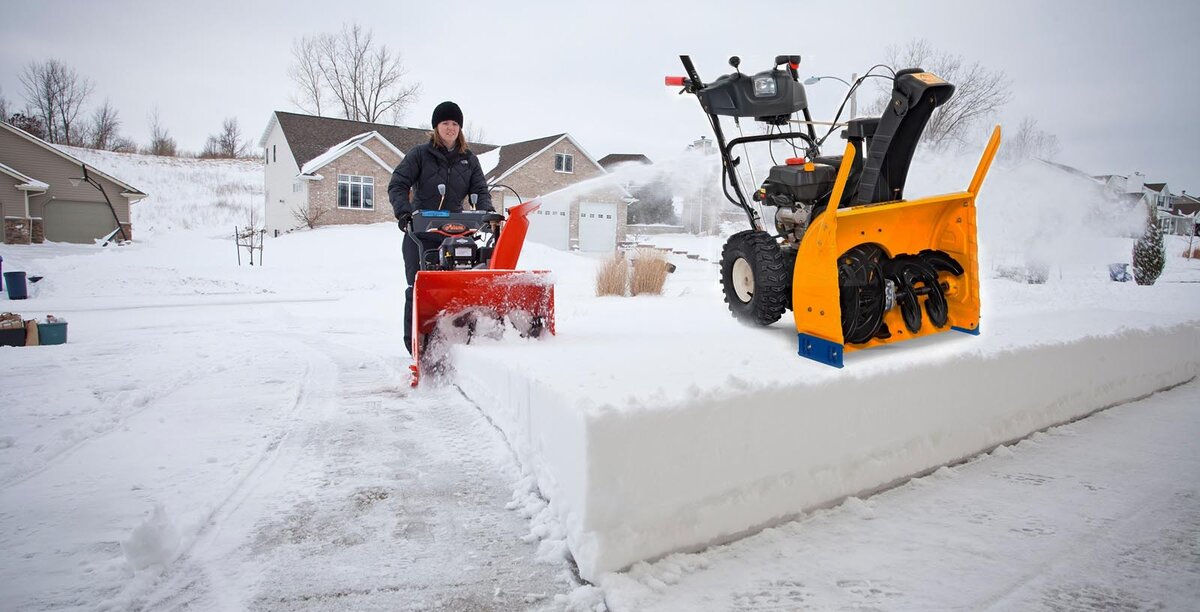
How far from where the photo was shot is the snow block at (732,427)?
6.48ft

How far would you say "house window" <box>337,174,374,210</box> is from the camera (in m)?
27.3

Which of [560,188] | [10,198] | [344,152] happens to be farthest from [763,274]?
[10,198]

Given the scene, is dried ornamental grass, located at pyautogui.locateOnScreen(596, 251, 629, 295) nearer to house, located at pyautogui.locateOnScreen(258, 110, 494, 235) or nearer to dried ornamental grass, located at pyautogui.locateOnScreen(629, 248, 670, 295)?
dried ornamental grass, located at pyautogui.locateOnScreen(629, 248, 670, 295)

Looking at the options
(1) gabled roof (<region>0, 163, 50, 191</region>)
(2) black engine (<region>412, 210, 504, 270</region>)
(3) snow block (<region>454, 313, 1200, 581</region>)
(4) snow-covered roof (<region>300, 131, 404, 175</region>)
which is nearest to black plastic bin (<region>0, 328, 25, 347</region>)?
(2) black engine (<region>412, 210, 504, 270</region>)

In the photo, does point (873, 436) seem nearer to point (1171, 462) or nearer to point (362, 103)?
point (1171, 462)

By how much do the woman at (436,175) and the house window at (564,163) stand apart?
2508cm

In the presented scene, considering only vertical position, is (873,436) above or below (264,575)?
above

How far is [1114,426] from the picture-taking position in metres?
3.67

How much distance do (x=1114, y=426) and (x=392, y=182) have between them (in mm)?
5099

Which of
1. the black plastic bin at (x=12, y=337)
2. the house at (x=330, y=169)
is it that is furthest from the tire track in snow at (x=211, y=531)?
the house at (x=330, y=169)

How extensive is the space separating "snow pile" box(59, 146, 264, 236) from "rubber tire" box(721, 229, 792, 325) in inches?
1325

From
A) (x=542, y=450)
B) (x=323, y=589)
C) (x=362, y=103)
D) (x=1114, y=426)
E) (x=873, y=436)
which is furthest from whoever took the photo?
(x=362, y=103)

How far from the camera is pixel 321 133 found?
29719mm

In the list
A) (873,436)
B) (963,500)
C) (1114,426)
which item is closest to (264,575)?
(873,436)
